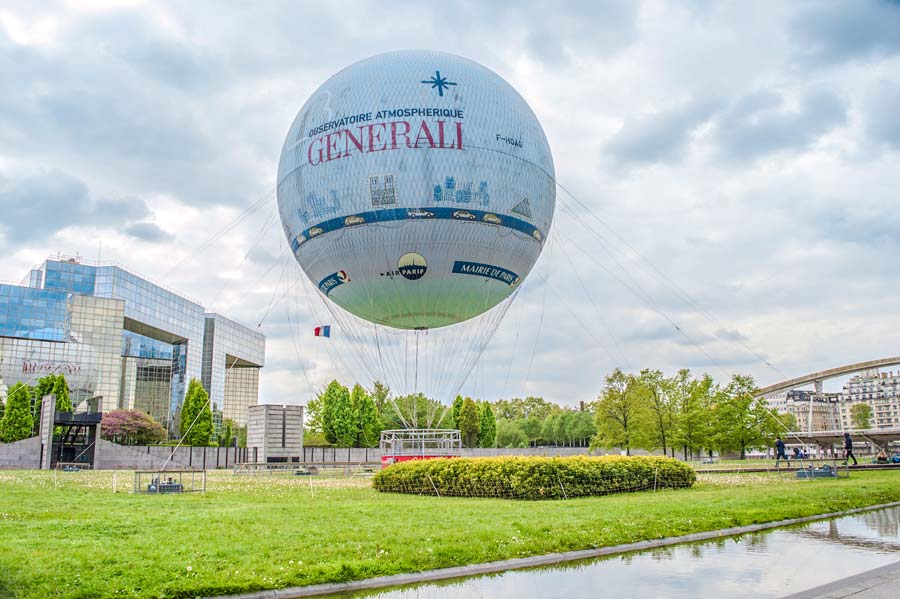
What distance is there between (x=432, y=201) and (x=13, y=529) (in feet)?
48.2

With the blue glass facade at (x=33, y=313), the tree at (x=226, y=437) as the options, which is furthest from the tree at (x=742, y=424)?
the blue glass facade at (x=33, y=313)

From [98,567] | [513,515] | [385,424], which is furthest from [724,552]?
[385,424]

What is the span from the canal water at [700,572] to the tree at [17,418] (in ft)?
220

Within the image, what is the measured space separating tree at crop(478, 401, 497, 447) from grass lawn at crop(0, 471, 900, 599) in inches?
2858

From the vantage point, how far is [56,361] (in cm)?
8831

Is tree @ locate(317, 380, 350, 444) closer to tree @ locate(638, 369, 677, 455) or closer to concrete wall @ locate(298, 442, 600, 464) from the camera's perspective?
concrete wall @ locate(298, 442, 600, 464)

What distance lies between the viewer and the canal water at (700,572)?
27.4ft

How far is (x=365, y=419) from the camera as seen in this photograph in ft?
264

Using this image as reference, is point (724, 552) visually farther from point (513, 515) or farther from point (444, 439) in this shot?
point (444, 439)

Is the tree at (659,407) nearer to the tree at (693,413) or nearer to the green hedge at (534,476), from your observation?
the tree at (693,413)

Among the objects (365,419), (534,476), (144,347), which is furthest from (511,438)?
(534,476)

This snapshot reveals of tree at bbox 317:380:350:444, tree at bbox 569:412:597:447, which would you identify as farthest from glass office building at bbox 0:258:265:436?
tree at bbox 569:412:597:447

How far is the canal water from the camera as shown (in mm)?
8344

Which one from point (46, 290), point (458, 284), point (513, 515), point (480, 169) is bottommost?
point (513, 515)
